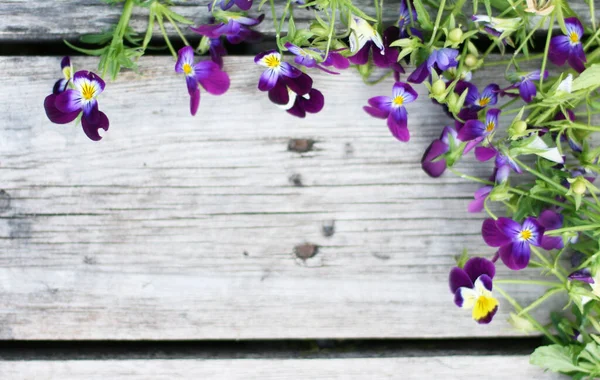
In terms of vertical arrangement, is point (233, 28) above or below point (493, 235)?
above

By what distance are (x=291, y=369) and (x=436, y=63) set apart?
553mm

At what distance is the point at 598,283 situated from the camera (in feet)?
2.95

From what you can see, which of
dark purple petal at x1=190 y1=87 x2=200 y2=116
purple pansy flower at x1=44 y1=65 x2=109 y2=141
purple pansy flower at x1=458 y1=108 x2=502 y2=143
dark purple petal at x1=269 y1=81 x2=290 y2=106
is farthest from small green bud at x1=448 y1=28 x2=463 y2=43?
purple pansy flower at x1=44 y1=65 x2=109 y2=141

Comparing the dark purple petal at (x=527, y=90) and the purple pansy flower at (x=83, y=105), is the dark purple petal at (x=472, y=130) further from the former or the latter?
the purple pansy flower at (x=83, y=105)

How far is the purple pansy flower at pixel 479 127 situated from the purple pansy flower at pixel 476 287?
19cm

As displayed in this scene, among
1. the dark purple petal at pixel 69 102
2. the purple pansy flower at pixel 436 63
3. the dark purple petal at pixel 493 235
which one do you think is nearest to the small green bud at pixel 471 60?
the purple pansy flower at pixel 436 63

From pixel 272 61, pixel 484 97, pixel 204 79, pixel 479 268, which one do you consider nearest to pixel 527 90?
pixel 484 97

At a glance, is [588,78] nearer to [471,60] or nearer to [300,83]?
[471,60]

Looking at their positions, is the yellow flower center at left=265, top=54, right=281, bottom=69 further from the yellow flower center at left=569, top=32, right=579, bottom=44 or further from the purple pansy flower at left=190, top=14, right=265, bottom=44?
the yellow flower center at left=569, top=32, right=579, bottom=44

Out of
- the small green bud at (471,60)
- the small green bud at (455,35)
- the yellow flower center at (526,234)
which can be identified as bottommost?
the yellow flower center at (526,234)

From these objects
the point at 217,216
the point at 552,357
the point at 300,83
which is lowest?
the point at 552,357

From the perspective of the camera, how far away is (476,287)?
0.96m

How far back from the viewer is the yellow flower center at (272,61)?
924 mm

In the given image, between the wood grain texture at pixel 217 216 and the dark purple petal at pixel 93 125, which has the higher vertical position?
the dark purple petal at pixel 93 125
